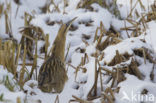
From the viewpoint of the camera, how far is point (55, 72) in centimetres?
365

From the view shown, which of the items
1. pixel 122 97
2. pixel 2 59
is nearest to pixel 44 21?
pixel 2 59

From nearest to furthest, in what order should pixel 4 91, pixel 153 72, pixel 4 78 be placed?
pixel 4 91
pixel 4 78
pixel 153 72

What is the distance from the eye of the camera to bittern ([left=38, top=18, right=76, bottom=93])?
3.54 meters

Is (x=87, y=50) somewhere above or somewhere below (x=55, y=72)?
above

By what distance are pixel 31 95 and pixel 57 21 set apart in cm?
213

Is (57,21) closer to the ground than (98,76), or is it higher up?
higher up

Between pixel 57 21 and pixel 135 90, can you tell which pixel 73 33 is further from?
pixel 135 90

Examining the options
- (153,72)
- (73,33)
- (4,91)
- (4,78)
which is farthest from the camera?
(73,33)

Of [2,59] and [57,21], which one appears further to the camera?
→ [57,21]

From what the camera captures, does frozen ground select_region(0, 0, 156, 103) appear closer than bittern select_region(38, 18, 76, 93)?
Yes

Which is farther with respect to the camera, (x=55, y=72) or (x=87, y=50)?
(x=87, y=50)

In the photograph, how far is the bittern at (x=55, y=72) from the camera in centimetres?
354

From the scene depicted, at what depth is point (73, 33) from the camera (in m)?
5.11

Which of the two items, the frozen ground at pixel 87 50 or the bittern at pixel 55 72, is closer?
the frozen ground at pixel 87 50
